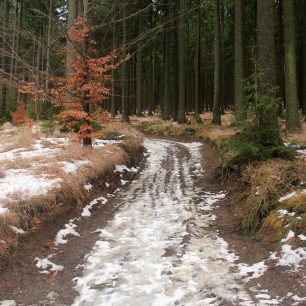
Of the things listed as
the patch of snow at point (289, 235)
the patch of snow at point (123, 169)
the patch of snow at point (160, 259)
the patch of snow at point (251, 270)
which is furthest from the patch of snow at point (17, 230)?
the patch of snow at point (123, 169)

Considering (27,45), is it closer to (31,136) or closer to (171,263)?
(31,136)

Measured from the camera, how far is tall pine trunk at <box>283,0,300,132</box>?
14.7 metres

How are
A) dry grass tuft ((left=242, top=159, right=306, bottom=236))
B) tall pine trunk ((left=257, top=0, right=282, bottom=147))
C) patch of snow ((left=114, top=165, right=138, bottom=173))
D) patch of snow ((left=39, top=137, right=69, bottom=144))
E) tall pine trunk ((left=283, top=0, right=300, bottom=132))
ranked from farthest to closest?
tall pine trunk ((left=283, top=0, right=300, bottom=132)) < patch of snow ((left=39, top=137, right=69, bottom=144)) < patch of snow ((left=114, top=165, right=138, bottom=173)) < tall pine trunk ((left=257, top=0, right=282, bottom=147)) < dry grass tuft ((left=242, top=159, right=306, bottom=236))

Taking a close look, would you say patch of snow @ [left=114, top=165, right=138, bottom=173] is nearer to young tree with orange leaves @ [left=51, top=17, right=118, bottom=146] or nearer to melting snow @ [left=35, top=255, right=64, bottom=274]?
young tree with orange leaves @ [left=51, top=17, right=118, bottom=146]

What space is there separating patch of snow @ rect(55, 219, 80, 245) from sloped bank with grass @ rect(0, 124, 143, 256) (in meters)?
0.33

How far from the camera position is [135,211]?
8625mm

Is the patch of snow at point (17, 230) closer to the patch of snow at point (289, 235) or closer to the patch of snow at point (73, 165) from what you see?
the patch of snow at point (73, 165)

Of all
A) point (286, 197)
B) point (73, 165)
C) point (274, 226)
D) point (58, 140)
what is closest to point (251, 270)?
point (274, 226)

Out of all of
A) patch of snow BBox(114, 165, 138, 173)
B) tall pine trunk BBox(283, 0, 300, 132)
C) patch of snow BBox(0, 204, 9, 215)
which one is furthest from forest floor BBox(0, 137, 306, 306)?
tall pine trunk BBox(283, 0, 300, 132)

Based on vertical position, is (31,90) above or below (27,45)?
below

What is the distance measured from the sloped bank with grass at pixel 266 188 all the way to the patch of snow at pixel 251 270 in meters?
0.68

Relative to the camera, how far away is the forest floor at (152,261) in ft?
16.3

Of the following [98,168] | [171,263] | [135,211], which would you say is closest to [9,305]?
[171,263]

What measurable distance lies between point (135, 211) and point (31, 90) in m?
5.09
